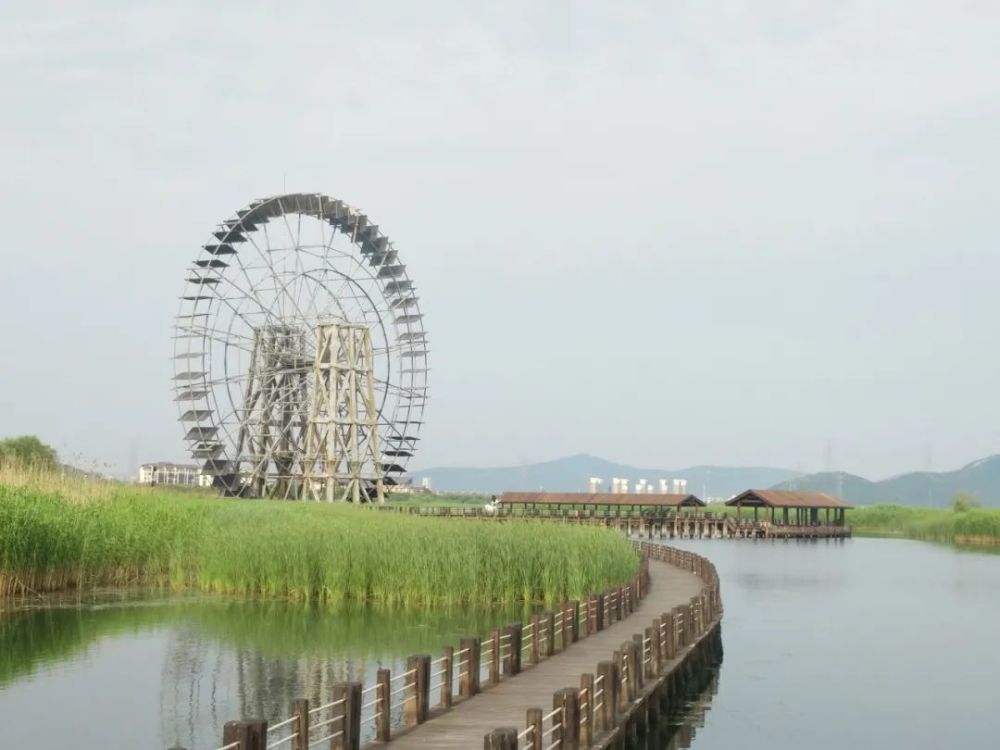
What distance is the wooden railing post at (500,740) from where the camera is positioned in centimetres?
1002

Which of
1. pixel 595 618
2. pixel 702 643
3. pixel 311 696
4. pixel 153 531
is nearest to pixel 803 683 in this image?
pixel 702 643

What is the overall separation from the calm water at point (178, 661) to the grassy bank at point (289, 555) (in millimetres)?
922

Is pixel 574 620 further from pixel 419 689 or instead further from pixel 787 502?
pixel 787 502

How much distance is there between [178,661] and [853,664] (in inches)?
526

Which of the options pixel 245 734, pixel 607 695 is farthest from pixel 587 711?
pixel 245 734

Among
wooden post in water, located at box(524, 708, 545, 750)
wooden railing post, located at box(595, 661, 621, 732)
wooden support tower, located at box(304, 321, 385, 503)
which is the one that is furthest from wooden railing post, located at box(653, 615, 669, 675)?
wooden support tower, located at box(304, 321, 385, 503)

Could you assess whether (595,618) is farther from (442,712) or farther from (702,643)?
(442,712)

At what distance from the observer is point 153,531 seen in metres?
30.0

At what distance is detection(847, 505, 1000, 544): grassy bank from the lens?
75.6m

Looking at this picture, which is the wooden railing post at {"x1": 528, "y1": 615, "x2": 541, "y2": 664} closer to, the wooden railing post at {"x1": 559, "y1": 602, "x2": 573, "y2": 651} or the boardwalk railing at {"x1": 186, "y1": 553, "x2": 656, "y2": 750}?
the boardwalk railing at {"x1": 186, "y1": 553, "x2": 656, "y2": 750}

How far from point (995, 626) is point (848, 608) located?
419cm

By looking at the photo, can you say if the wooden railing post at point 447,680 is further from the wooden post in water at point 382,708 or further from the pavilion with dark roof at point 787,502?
the pavilion with dark roof at point 787,502

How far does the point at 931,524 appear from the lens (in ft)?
271

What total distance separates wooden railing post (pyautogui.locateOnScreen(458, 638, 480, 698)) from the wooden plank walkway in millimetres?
120
